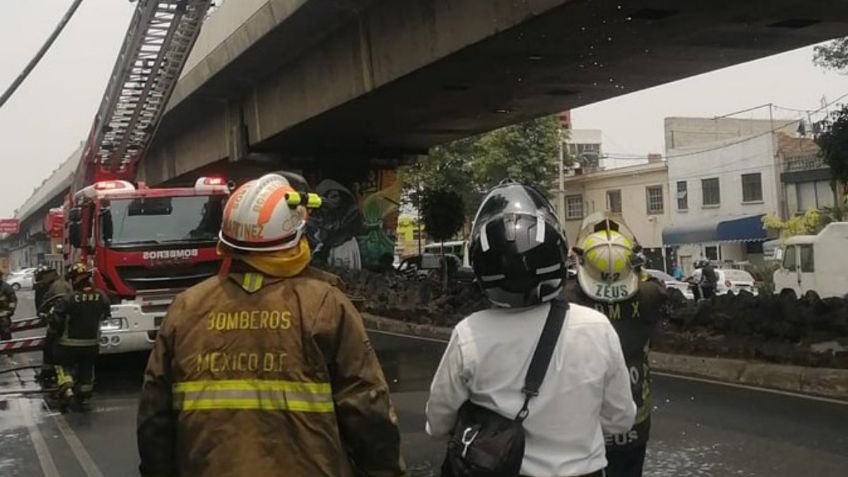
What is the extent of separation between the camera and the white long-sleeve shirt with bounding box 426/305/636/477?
103 inches

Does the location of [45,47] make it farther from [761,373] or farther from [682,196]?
[682,196]

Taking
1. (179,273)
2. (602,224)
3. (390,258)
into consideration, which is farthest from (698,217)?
(602,224)

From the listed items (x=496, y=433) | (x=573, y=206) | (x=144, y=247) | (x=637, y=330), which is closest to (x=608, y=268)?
(x=637, y=330)

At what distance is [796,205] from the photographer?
1563 inches

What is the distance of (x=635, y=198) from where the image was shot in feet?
160

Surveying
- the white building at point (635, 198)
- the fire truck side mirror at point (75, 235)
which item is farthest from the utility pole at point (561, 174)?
the fire truck side mirror at point (75, 235)

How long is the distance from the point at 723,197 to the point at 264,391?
43345 mm

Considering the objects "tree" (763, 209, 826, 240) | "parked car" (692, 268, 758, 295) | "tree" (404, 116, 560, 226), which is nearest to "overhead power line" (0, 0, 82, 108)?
"parked car" (692, 268, 758, 295)

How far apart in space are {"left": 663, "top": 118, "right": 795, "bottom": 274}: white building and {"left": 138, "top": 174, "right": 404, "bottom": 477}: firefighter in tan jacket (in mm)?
39956

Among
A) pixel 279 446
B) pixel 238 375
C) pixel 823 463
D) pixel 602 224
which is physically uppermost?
pixel 602 224

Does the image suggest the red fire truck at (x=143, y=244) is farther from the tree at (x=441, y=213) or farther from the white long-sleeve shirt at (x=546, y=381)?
the tree at (x=441, y=213)

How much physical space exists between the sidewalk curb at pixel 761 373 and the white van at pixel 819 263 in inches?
384

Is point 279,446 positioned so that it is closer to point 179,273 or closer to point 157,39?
point 179,273

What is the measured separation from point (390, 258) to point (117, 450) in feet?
69.2
